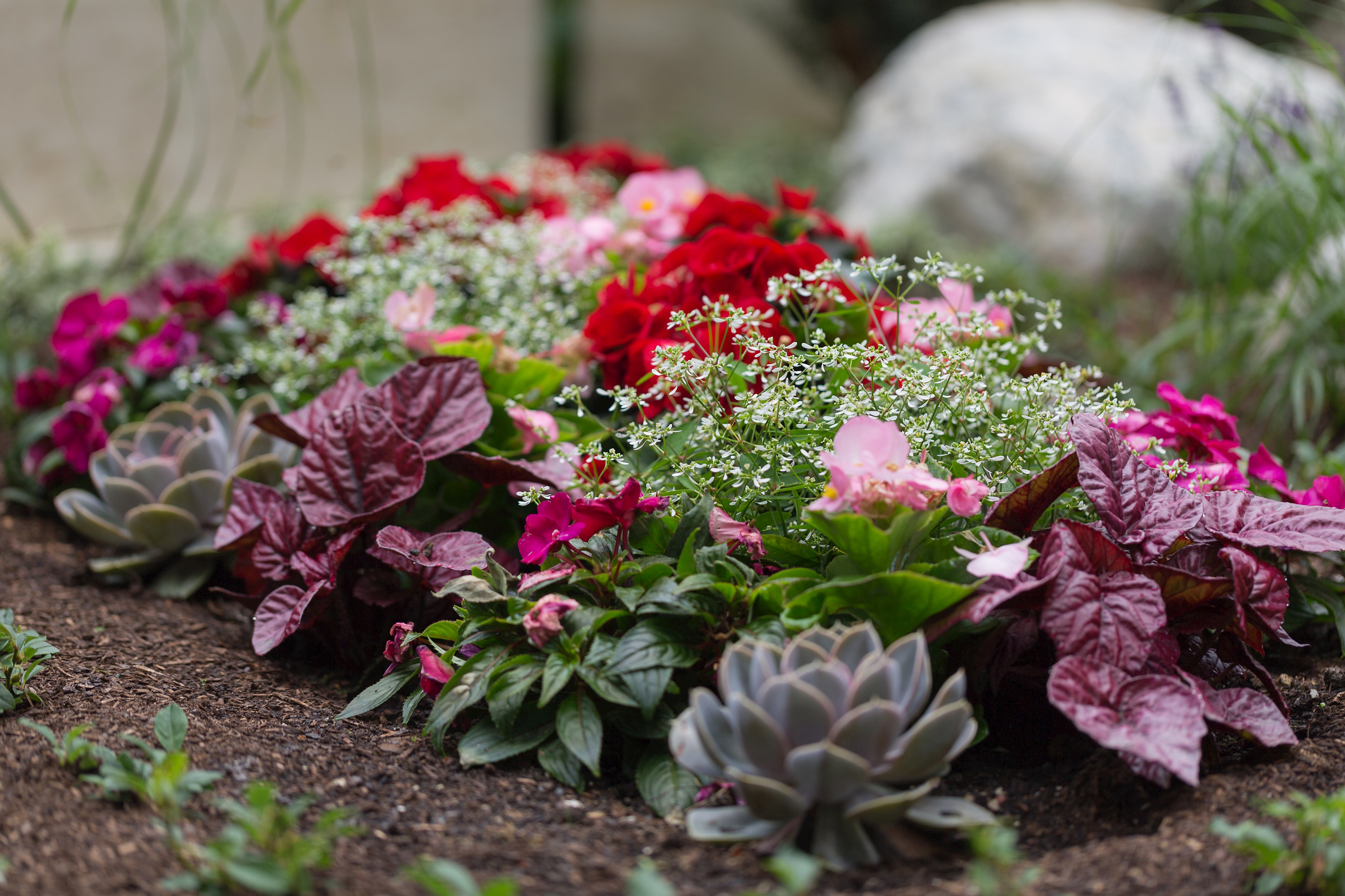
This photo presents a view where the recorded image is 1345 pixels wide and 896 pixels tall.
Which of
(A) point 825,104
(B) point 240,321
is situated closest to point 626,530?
(B) point 240,321

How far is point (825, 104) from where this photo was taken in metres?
8.77

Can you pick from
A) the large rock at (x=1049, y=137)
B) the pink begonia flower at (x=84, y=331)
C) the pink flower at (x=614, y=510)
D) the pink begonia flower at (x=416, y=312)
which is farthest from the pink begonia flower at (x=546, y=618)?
the large rock at (x=1049, y=137)

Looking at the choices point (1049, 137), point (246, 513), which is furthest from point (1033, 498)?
point (1049, 137)

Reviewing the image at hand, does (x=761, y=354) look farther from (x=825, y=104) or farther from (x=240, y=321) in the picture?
(x=825, y=104)

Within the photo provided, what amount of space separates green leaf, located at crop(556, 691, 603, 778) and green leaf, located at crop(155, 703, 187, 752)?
0.48 m

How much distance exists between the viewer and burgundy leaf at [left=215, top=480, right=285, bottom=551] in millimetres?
1767

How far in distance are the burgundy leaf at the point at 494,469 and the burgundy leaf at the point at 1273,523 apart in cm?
102

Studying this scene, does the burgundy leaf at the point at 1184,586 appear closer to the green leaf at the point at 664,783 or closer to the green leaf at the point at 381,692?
the green leaf at the point at 664,783

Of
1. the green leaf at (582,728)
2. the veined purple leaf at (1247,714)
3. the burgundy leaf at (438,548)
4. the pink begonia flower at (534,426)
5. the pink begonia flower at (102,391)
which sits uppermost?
the pink begonia flower at (534,426)

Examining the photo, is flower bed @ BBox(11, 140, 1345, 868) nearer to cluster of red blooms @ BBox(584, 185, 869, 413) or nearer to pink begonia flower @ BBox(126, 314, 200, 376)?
cluster of red blooms @ BBox(584, 185, 869, 413)

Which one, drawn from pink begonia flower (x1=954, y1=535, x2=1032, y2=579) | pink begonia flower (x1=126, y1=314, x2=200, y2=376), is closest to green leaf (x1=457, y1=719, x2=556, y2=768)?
pink begonia flower (x1=954, y1=535, x2=1032, y2=579)

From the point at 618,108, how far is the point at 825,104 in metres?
1.89

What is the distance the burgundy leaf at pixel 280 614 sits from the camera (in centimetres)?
155

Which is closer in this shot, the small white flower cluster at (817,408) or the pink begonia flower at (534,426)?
the small white flower cluster at (817,408)
